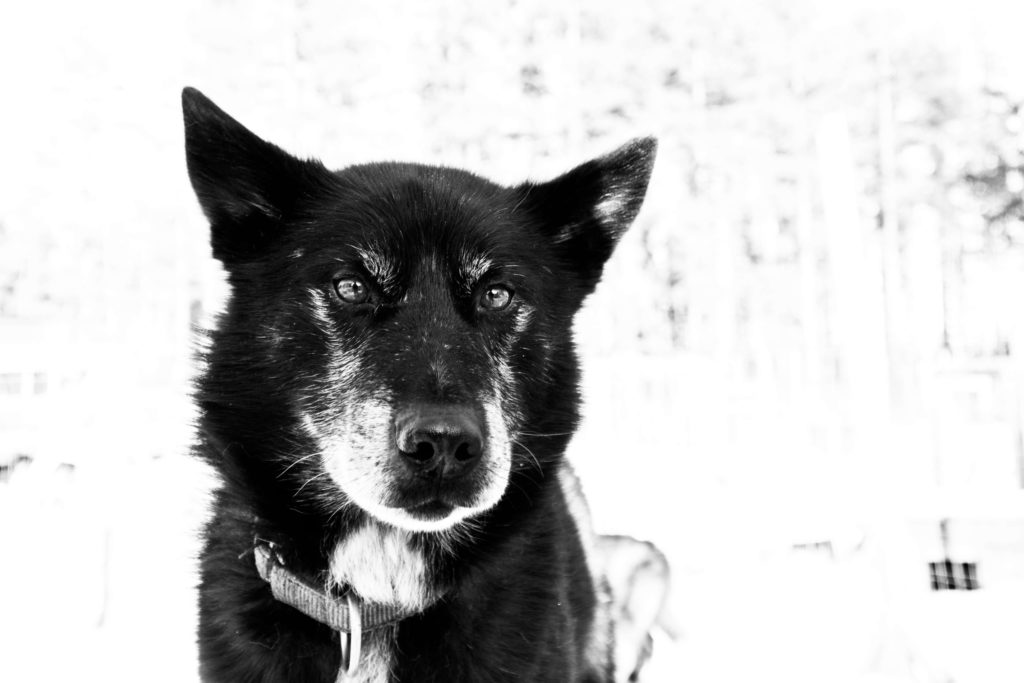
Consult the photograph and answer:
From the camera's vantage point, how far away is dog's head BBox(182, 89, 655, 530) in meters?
1.46

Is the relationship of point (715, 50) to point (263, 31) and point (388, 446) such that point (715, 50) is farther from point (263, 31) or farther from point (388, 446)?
point (388, 446)

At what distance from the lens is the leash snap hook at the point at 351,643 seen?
1517mm

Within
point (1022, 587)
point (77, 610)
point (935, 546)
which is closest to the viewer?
point (77, 610)

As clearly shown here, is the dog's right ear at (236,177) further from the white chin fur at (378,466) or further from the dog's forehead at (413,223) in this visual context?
the white chin fur at (378,466)

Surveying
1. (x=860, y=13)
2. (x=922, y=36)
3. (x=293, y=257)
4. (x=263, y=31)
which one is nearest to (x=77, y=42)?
(x=263, y=31)

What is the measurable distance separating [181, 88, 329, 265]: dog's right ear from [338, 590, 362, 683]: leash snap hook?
84 cm

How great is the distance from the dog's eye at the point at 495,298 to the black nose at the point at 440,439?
0.40 meters

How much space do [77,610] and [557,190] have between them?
2.81 m

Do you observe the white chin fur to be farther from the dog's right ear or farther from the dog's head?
the dog's right ear

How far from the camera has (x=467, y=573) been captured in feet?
5.63

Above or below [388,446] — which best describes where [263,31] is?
Result: above

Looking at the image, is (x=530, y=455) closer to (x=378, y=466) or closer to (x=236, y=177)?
(x=378, y=466)

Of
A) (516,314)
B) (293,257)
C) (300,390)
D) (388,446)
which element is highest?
(293,257)

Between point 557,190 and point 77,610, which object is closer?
point 557,190
